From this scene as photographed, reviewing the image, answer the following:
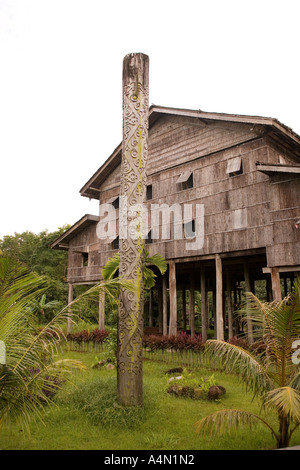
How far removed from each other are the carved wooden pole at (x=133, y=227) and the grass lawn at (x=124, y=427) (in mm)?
393

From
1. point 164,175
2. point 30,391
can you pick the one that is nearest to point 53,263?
point 164,175

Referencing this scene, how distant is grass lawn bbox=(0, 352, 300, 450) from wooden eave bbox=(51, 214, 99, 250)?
508 inches

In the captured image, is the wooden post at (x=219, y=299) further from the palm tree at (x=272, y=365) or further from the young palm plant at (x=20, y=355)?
the young palm plant at (x=20, y=355)

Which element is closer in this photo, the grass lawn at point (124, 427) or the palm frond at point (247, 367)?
the palm frond at point (247, 367)

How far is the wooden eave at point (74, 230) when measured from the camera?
65.0 ft

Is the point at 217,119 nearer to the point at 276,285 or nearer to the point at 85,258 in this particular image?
the point at 276,285

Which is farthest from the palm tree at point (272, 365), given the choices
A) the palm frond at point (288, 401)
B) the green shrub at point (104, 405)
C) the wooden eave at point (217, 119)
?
the wooden eave at point (217, 119)

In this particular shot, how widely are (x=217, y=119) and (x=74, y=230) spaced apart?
10.4 metres

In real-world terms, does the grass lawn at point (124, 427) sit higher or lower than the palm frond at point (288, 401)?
lower

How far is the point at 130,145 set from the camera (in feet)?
23.3

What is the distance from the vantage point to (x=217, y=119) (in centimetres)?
1405

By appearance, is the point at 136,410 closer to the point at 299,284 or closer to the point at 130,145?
the point at 299,284

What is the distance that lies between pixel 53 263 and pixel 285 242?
25.9 metres

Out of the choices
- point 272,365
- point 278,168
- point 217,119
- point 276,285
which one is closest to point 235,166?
point 217,119
